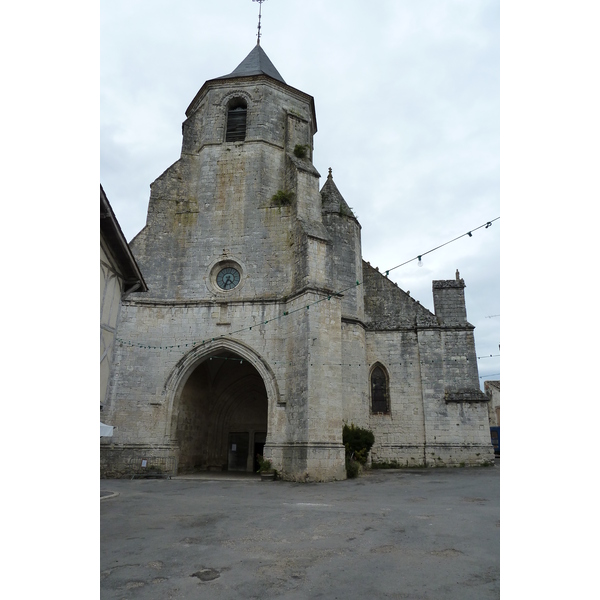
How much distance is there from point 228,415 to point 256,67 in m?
14.1

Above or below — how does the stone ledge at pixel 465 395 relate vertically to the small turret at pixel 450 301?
below

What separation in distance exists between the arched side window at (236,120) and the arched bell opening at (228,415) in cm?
821

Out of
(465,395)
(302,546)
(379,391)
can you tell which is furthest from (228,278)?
(302,546)

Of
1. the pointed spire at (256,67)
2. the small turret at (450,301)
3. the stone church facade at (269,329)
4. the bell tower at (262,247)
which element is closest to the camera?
the bell tower at (262,247)

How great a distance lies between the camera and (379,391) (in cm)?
1562

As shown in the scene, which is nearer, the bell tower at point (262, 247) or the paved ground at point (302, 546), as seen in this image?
the paved ground at point (302, 546)

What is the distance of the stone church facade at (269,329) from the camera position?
12.2 m

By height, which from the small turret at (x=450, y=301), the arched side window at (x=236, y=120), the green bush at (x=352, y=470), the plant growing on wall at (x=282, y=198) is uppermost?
the arched side window at (x=236, y=120)

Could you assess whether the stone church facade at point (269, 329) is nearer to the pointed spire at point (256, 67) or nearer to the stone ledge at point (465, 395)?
the stone ledge at point (465, 395)

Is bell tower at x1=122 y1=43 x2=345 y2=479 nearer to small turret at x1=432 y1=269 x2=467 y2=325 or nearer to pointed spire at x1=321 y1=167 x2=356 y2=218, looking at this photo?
pointed spire at x1=321 y1=167 x2=356 y2=218

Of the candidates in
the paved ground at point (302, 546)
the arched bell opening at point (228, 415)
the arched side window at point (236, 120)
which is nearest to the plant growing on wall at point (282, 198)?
the arched side window at point (236, 120)

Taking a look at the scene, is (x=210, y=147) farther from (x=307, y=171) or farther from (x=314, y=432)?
(x=314, y=432)

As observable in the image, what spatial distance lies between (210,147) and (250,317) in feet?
22.2

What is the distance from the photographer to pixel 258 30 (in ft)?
67.5
